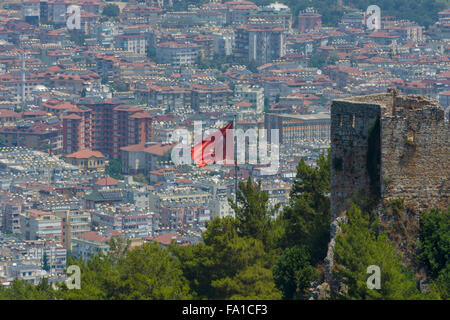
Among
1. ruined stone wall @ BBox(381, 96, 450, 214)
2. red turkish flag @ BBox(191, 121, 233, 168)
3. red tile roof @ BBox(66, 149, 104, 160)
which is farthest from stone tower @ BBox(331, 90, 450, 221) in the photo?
red tile roof @ BBox(66, 149, 104, 160)

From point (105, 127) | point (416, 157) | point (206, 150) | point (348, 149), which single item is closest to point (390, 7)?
point (105, 127)

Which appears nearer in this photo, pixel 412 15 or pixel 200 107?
pixel 200 107

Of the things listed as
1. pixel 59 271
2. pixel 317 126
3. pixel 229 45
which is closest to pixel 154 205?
pixel 59 271

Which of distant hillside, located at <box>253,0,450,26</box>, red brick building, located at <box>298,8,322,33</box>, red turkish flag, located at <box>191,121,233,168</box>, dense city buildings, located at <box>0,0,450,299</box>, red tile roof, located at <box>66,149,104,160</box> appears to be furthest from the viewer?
red brick building, located at <box>298,8,322,33</box>

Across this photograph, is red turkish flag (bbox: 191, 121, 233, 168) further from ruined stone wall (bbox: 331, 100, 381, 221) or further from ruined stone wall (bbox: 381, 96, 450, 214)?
ruined stone wall (bbox: 381, 96, 450, 214)

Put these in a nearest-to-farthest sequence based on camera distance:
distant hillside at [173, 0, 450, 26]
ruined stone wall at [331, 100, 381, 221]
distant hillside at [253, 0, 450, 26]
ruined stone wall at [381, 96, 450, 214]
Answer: ruined stone wall at [381, 96, 450, 214] < ruined stone wall at [331, 100, 381, 221] < distant hillside at [253, 0, 450, 26] < distant hillside at [173, 0, 450, 26]

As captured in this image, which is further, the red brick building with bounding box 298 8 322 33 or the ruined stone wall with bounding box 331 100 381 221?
the red brick building with bounding box 298 8 322 33

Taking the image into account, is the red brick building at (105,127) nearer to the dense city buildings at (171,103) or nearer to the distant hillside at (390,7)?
the dense city buildings at (171,103)

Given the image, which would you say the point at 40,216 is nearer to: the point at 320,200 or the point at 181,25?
the point at 320,200
